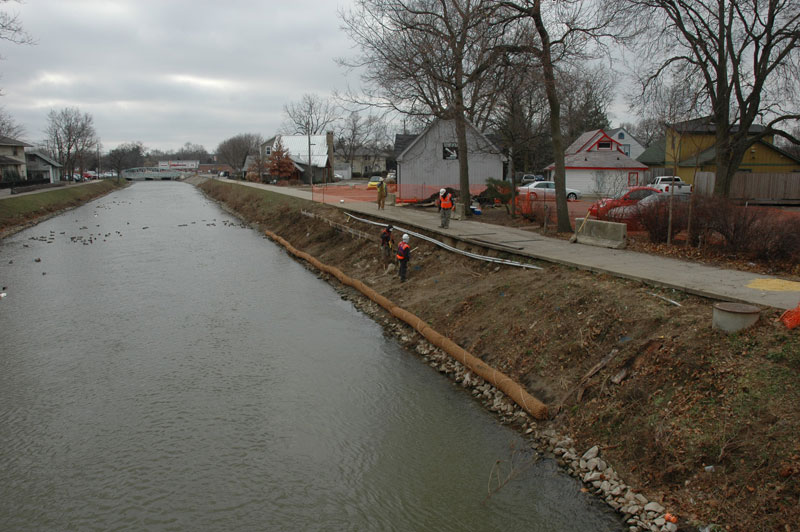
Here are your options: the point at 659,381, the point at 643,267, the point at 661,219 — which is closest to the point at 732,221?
the point at 661,219

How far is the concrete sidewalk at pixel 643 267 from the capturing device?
32.0ft

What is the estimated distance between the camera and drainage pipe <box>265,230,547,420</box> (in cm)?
927

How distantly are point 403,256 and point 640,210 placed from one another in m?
6.78

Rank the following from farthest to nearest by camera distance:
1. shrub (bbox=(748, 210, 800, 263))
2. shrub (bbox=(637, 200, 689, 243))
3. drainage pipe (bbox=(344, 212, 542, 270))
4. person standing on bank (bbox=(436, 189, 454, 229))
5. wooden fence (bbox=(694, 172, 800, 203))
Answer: wooden fence (bbox=(694, 172, 800, 203)), person standing on bank (bbox=(436, 189, 454, 229)), shrub (bbox=(637, 200, 689, 243)), drainage pipe (bbox=(344, 212, 542, 270)), shrub (bbox=(748, 210, 800, 263))

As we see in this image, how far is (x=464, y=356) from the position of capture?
11.6m

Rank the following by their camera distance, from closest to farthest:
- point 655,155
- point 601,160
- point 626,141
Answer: point 601,160
point 655,155
point 626,141

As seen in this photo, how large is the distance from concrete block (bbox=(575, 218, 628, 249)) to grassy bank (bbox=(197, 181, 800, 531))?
→ 9.93ft

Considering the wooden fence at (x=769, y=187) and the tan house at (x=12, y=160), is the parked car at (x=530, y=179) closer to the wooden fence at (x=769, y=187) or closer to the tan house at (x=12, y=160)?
the wooden fence at (x=769, y=187)

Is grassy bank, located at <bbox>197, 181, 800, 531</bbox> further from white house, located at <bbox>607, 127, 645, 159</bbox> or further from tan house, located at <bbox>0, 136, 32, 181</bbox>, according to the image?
tan house, located at <bbox>0, 136, 32, 181</bbox>

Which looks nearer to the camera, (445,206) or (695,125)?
(445,206)

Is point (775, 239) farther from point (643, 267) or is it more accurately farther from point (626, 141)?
point (626, 141)

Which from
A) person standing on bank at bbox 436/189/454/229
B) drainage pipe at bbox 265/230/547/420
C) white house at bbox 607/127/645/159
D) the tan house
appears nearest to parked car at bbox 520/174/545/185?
white house at bbox 607/127/645/159

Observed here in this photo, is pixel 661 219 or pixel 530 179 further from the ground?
pixel 530 179

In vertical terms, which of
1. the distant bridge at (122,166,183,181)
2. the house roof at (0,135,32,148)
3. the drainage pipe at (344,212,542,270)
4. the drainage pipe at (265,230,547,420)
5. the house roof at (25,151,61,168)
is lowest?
the drainage pipe at (265,230,547,420)
